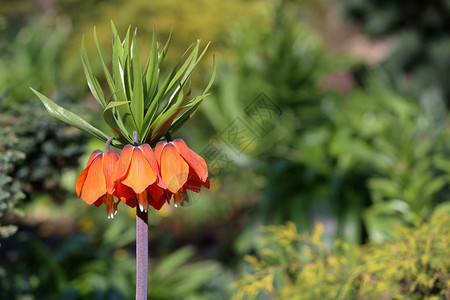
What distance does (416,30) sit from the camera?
7.77 meters

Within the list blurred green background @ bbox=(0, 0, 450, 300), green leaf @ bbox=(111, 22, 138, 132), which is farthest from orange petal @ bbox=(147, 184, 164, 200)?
blurred green background @ bbox=(0, 0, 450, 300)

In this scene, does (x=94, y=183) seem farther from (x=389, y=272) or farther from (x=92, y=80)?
(x=389, y=272)

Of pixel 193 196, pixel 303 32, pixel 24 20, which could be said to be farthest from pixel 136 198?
pixel 24 20

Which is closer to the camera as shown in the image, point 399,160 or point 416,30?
point 399,160

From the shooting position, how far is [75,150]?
2100 millimetres

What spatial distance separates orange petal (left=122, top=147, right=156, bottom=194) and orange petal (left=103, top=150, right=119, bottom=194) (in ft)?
0.09

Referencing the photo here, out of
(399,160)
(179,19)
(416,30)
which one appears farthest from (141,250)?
(416,30)

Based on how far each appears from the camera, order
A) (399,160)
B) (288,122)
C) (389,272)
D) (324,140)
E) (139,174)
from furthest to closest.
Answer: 1. (288,122)
2. (324,140)
3. (399,160)
4. (389,272)
5. (139,174)

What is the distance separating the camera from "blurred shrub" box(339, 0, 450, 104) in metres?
7.41

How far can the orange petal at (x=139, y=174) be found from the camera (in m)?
0.94

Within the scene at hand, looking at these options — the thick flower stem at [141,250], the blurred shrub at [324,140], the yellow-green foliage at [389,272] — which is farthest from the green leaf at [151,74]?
→ the blurred shrub at [324,140]

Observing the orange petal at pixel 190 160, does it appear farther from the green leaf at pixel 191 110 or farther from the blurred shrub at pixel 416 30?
the blurred shrub at pixel 416 30

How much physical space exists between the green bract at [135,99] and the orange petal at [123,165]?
47 mm

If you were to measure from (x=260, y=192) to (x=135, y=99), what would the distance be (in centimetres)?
278
